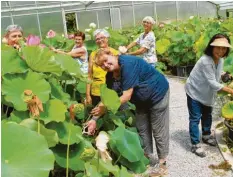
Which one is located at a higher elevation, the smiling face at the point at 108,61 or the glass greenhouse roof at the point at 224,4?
the smiling face at the point at 108,61

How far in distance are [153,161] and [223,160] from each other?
23.1 inches

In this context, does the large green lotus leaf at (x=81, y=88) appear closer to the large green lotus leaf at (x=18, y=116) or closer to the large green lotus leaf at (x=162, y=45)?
the large green lotus leaf at (x=18, y=116)

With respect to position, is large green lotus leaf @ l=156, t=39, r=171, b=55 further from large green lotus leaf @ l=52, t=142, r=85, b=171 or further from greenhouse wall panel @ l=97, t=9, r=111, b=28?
large green lotus leaf @ l=52, t=142, r=85, b=171

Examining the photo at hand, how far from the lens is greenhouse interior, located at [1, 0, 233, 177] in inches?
64.7

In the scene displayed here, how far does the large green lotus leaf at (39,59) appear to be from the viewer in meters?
1.86

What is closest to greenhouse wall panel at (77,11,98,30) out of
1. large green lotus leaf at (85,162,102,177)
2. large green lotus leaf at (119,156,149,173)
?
large green lotus leaf at (119,156,149,173)

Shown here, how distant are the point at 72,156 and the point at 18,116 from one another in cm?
37

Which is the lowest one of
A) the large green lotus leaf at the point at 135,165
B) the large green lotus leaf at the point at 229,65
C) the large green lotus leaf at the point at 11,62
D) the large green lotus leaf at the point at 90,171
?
the large green lotus leaf at the point at 135,165

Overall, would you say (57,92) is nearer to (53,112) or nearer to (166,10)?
(53,112)

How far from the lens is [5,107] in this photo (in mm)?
2074

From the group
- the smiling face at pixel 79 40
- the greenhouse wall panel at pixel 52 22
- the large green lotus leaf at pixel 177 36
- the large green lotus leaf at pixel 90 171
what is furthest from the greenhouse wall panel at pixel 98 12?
the large green lotus leaf at pixel 90 171

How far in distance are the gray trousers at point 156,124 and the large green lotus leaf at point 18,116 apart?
126 cm

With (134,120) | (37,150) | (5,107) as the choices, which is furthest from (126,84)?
(37,150)

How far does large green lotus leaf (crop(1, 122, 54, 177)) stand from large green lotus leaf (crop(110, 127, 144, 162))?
72cm
